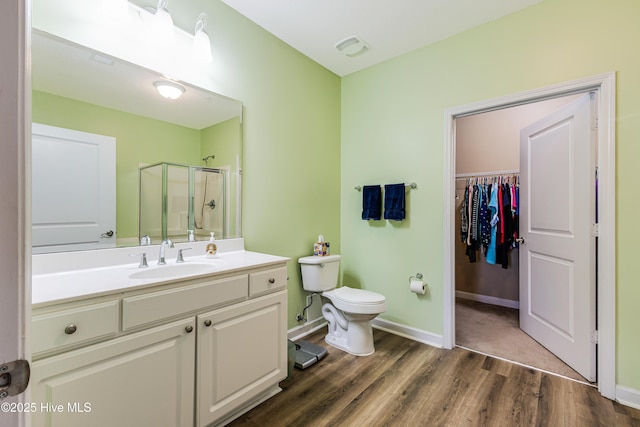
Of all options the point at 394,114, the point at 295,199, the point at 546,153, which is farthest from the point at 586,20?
the point at 295,199

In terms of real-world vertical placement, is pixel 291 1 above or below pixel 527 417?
above

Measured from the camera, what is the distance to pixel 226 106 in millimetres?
2088

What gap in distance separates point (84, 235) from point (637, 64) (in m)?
3.27

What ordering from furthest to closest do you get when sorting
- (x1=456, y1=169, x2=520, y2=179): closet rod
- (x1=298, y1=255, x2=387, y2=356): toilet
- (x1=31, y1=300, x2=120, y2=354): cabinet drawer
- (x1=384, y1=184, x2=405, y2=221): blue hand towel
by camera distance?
(x1=456, y1=169, x2=520, y2=179): closet rod, (x1=384, y1=184, x2=405, y2=221): blue hand towel, (x1=298, y1=255, x2=387, y2=356): toilet, (x1=31, y1=300, x2=120, y2=354): cabinet drawer

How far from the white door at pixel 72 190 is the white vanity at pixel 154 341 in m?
0.10

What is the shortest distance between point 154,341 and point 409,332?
2131 millimetres

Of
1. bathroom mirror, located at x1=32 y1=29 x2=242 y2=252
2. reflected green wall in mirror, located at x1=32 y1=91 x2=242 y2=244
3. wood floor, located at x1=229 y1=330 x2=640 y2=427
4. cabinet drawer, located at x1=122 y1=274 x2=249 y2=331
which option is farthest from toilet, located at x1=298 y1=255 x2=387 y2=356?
reflected green wall in mirror, located at x1=32 y1=91 x2=242 y2=244

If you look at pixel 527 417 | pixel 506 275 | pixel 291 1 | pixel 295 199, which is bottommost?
pixel 527 417

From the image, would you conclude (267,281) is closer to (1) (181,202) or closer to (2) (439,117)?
(1) (181,202)

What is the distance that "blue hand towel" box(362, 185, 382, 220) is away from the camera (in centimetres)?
273

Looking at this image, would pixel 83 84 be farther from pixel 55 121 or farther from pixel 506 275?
pixel 506 275

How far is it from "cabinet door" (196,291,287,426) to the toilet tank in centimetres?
74

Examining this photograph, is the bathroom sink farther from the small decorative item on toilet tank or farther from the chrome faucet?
the small decorative item on toilet tank

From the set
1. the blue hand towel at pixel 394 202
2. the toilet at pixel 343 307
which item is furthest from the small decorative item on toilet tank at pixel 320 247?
the blue hand towel at pixel 394 202
